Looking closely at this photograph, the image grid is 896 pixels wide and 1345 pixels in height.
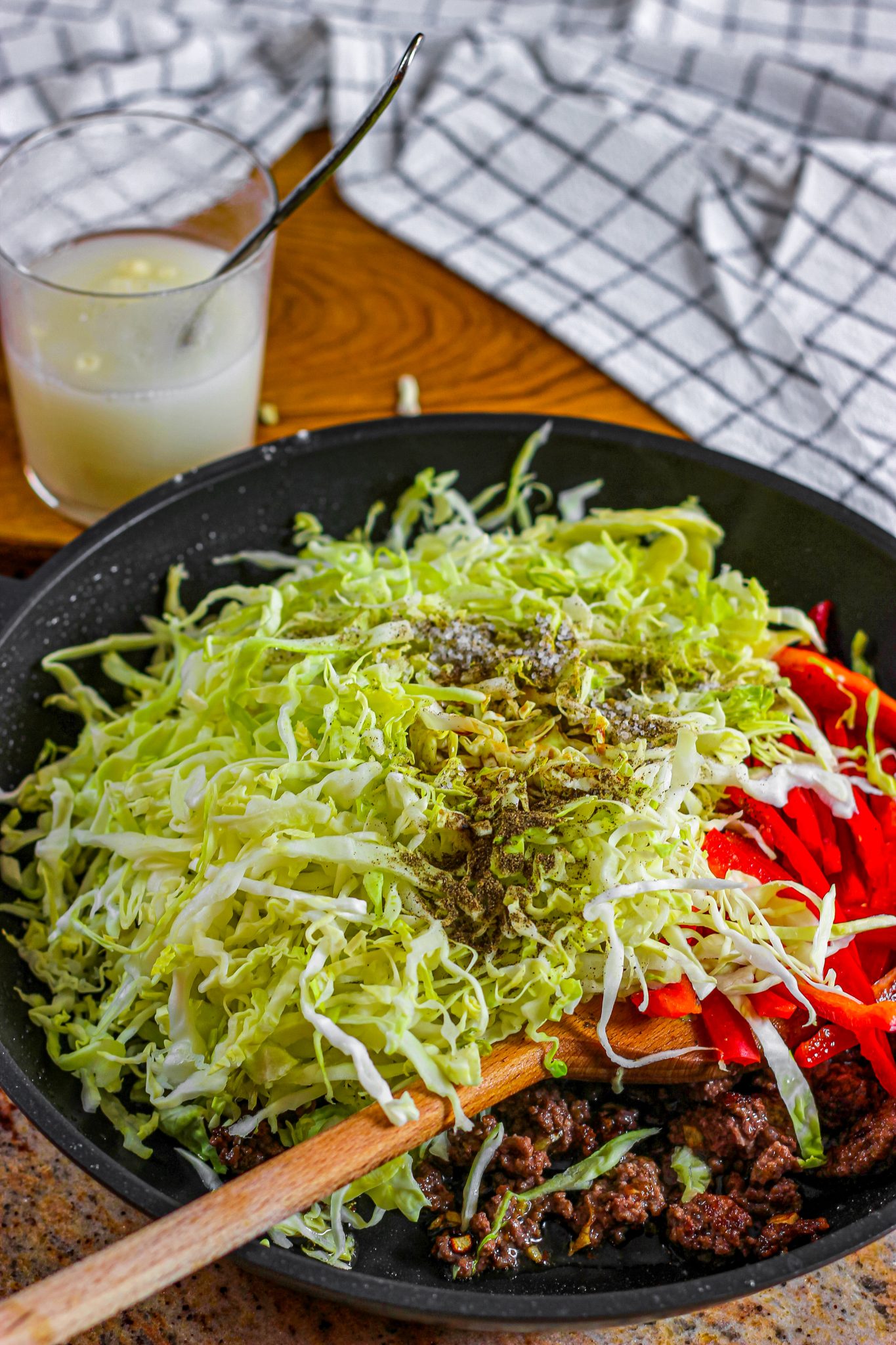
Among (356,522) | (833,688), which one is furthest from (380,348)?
(833,688)

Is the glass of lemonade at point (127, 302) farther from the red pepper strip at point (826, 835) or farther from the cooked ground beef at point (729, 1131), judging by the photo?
the cooked ground beef at point (729, 1131)

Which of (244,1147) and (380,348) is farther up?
(380,348)

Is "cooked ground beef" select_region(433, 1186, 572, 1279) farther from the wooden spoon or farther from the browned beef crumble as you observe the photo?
the wooden spoon

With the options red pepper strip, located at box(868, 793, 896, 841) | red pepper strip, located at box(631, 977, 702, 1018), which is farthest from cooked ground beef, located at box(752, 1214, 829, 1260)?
red pepper strip, located at box(868, 793, 896, 841)

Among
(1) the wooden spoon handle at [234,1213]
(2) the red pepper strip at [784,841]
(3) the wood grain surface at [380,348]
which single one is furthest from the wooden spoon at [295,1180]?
(3) the wood grain surface at [380,348]

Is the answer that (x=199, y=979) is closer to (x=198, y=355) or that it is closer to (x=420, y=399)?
(x=198, y=355)

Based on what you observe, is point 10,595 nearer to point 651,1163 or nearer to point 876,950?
point 651,1163
